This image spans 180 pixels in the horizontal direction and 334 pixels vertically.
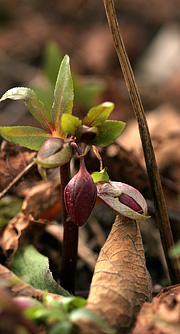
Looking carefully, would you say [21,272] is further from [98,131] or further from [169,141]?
[169,141]

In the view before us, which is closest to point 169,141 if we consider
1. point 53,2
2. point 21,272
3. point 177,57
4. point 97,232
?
point 97,232

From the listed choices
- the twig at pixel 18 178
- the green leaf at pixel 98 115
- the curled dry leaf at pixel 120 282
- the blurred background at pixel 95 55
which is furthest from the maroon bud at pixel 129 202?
the blurred background at pixel 95 55

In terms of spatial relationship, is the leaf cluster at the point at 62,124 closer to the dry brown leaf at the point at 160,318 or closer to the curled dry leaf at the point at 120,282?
the curled dry leaf at the point at 120,282

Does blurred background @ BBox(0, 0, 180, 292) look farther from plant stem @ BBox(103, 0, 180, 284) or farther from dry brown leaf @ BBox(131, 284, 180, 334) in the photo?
dry brown leaf @ BBox(131, 284, 180, 334)

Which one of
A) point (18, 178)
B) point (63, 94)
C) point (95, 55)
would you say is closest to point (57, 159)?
point (63, 94)

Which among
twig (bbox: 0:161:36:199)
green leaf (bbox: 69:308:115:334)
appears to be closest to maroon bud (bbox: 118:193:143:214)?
green leaf (bbox: 69:308:115:334)

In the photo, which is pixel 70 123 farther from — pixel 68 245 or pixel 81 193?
pixel 68 245
